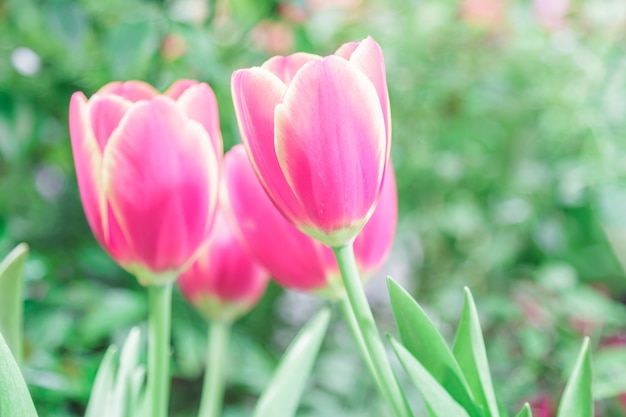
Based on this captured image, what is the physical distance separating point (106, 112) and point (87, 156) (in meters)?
0.02

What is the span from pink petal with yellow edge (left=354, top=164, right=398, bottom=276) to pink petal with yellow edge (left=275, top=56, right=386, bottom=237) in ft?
0.17

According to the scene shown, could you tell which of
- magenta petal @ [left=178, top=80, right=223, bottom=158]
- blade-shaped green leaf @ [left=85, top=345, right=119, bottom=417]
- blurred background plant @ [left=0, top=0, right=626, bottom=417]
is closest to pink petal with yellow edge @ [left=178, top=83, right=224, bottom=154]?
magenta petal @ [left=178, top=80, right=223, bottom=158]

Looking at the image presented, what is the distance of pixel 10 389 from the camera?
0.22 m

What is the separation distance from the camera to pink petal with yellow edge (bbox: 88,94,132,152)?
28cm

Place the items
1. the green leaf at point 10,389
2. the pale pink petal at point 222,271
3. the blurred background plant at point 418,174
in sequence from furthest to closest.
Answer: the blurred background plant at point 418,174 < the pale pink petal at point 222,271 < the green leaf at point 10,389

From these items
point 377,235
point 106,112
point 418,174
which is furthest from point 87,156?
point 418,174

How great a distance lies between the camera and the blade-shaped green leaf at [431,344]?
25cm

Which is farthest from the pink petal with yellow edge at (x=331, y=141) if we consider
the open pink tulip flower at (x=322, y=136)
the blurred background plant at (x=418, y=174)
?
the blurred background plant at (x=418, y=174)

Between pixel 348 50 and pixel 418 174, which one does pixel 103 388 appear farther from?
pixel 418 174

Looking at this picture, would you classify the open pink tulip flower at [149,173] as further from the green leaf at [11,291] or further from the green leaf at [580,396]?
the green leaf at [580,396]

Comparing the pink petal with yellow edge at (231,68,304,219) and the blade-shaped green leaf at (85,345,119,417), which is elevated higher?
the pink petal with yellow edge at (231,68,304,219)

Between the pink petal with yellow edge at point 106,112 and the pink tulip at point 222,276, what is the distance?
0.11 meters

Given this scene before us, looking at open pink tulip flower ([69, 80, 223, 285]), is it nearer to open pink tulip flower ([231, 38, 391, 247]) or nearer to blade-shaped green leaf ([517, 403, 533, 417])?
open pink tulip flower ([231, 38, 391, 247])

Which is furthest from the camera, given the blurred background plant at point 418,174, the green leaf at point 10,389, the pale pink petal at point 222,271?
the blurred background plant at point 418,174
